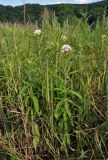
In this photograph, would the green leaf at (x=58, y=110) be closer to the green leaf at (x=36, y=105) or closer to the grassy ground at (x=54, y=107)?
the grassy ground at (x=54, y=107)

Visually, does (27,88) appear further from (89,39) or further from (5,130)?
(89,39)

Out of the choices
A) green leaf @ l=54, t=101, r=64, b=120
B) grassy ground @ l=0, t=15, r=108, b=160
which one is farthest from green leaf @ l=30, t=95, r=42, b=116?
green leaf @ l=54, t=101, r=64, b=120

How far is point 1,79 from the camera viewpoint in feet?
12.0

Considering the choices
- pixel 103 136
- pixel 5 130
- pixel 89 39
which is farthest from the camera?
pixel 89 39

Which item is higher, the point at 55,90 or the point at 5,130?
the point at 55,90

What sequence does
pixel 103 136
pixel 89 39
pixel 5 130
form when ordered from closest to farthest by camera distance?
1. pixel 103 136
2. pixel 5 130
3. pixel 89 39

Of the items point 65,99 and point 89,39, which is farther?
point 89,39

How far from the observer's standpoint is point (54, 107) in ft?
11.2

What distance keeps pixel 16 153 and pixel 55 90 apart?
0.47m

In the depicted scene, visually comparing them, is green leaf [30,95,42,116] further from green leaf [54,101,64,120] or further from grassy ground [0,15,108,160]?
green leaf [54,101,64,120]

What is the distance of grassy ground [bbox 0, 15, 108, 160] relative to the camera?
3.37m

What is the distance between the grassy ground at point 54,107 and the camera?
337cm

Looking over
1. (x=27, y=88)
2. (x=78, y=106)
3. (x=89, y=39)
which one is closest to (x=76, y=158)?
(x=78, y=106)

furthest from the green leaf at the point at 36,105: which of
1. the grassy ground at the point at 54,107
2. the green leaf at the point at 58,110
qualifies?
the green leaf at the point at 58,110
